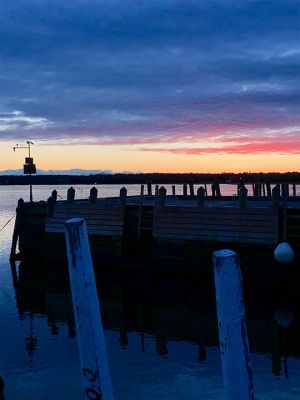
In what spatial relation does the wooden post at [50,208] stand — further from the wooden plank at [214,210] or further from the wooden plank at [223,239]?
the wooden plank at [223,239]

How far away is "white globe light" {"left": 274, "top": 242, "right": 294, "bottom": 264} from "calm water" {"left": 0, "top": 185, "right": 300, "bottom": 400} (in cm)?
150

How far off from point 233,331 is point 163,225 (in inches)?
698

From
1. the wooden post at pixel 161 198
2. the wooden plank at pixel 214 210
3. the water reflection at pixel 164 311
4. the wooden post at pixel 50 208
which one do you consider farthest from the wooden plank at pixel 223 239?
the wooden post at pixel 50 208

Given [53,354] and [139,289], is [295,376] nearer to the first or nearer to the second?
[53,354]

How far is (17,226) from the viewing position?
26016 millimetres

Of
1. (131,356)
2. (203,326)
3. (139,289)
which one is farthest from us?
(139,289)

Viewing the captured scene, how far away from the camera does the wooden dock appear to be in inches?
754

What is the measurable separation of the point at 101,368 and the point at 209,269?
623 inches

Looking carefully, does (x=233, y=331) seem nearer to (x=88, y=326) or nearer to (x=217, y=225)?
(x=88, y=326)

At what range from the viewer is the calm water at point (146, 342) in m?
10.2

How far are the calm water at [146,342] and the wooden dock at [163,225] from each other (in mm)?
1683

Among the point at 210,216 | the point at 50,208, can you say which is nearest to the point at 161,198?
the point at 210,216

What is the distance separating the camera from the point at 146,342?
44.2 feet

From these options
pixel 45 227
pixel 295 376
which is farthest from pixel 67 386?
pixel 45 227
